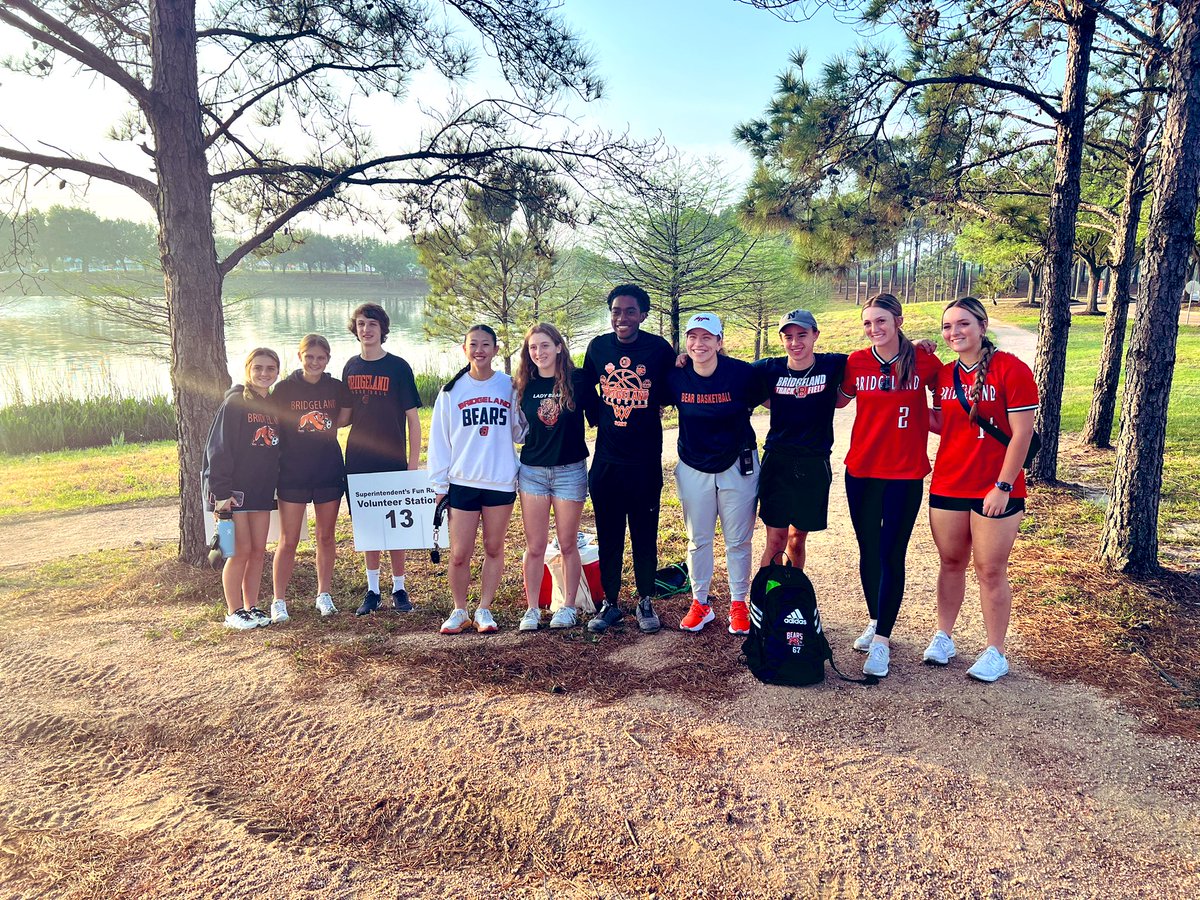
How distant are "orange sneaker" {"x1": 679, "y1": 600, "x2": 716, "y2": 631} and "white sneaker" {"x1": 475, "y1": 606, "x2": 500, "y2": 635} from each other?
1212 mm

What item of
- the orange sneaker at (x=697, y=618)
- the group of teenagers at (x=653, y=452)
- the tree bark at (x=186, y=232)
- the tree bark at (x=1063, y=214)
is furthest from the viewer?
the tree bark at (x=1063, y=214)

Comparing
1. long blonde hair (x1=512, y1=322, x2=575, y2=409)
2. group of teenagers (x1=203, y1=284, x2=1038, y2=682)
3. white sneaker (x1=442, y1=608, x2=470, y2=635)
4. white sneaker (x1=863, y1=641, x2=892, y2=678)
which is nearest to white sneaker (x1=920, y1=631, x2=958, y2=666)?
group of teenagers (x1=203, y1=284, x2=1038, y2=682)

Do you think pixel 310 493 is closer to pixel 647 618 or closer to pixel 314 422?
pixel 314 422

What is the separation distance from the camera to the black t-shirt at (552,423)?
433 cm

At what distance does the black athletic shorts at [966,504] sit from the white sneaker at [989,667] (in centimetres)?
83

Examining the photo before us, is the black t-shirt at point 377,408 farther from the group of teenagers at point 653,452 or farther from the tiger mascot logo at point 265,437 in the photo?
the tiger mascot logo at point 265,437

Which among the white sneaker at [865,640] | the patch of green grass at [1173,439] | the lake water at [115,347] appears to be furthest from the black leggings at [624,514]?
the patch of green grass at [1173,439]

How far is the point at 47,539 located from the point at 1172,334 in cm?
1056

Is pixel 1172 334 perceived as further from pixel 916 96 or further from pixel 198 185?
pixel 198 185

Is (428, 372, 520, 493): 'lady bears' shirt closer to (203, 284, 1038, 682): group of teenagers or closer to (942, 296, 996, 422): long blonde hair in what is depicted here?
(203, 284, 1038, 682): group of teenagers

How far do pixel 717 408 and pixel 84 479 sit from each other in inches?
410

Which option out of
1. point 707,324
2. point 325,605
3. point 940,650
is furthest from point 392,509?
point 940,650

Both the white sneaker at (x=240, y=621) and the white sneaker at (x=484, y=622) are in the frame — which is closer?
the white sneaker at (x=484, y=622)

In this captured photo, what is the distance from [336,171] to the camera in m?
6.62
